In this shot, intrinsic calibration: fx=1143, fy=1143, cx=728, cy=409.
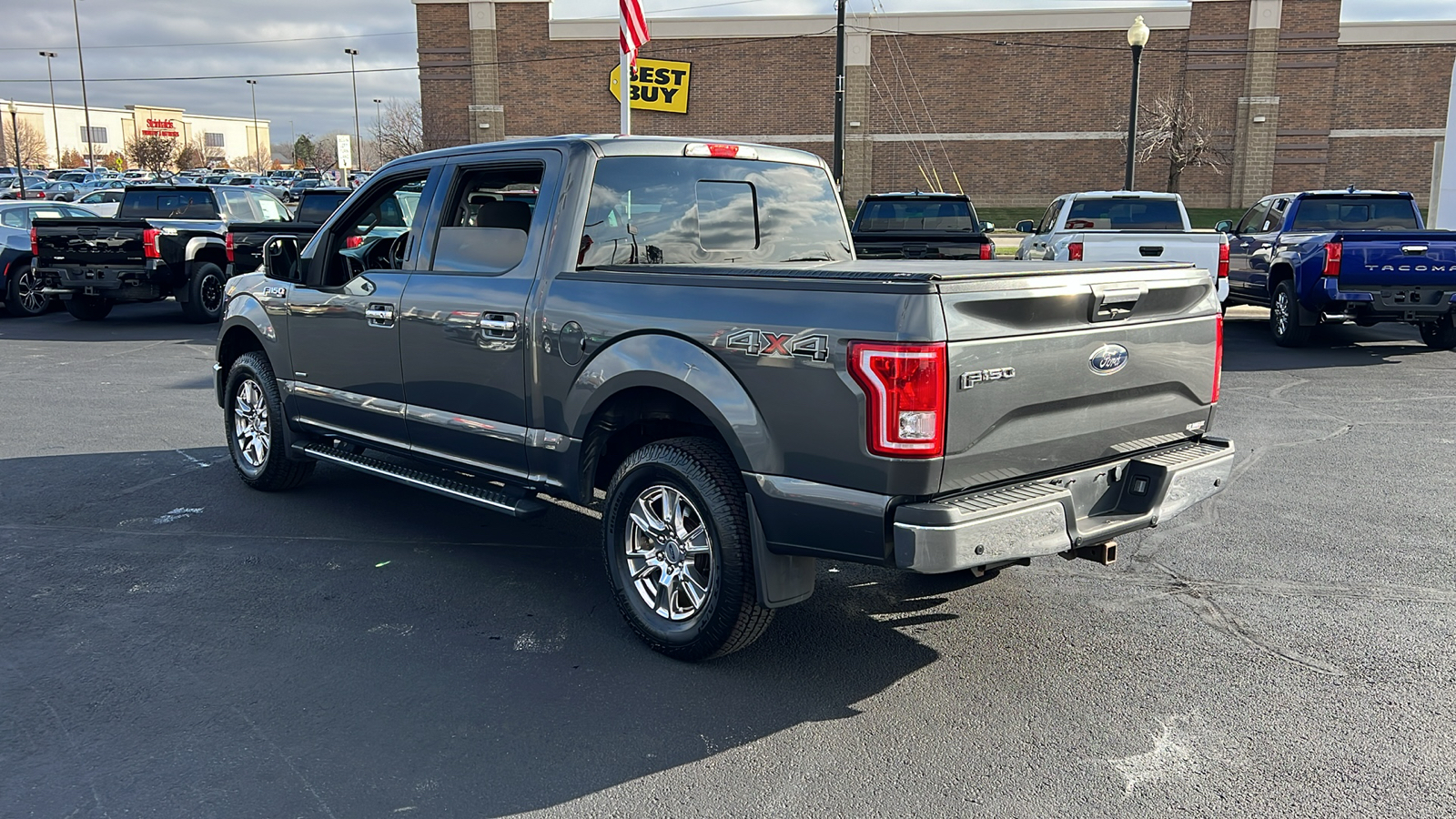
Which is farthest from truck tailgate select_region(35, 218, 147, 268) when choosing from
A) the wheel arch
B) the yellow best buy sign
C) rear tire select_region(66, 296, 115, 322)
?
the yellow best buy sign

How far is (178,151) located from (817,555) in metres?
111

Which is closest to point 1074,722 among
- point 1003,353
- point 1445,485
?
point 1003,353

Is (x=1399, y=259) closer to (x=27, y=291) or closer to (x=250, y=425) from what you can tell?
(x=250, y=425)

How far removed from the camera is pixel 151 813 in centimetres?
334

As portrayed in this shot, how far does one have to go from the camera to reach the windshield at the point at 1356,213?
47.2 feet

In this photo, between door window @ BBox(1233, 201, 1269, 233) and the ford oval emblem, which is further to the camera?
door window @ BBox(1233, 201, 1269, 233)

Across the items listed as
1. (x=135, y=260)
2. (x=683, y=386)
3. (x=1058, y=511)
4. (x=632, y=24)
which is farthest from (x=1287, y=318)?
(x=135, y=260)

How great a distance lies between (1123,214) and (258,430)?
39.2 ft

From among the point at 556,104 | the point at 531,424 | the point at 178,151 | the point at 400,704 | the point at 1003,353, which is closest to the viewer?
the point at 1003,353

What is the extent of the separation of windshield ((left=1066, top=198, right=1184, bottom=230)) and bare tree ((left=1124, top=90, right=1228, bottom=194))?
2787 cm

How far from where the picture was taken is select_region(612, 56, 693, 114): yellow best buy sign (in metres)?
43.9

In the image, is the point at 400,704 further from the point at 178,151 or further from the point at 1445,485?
the point at 178,151

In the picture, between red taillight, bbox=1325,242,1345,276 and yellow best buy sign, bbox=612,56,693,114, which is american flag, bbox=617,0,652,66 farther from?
yellow best buy sign, bbox=612,56,693,114

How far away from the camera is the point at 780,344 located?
392 cm
